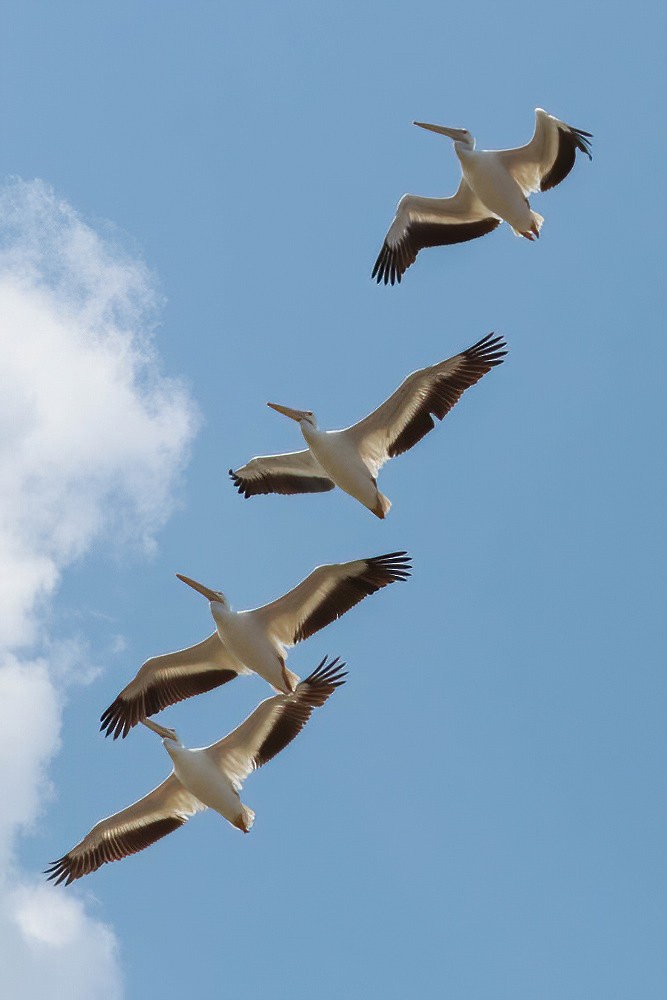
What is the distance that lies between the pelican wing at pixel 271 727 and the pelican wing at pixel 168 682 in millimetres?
826

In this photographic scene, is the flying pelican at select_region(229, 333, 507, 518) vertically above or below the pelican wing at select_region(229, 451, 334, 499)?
below

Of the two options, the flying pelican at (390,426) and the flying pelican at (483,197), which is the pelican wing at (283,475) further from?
the flying pelican at (483,197)

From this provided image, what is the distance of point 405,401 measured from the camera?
15117 mm

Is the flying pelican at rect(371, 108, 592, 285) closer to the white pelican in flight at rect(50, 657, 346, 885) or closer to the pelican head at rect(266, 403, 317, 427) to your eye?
A: the pelican head at rect(266, 403, 317, 427)

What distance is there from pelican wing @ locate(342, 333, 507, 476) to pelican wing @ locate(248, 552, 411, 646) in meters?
1.37

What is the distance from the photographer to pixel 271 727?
15391mm

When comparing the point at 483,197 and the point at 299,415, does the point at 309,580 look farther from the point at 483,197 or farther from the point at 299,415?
the point at 483,197

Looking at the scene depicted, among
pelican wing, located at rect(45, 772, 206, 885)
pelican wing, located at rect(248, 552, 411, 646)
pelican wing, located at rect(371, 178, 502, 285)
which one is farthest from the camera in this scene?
pelican wing, located at rect(371, 178, 502, 285)

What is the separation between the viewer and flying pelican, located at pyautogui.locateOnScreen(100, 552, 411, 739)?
1464cm

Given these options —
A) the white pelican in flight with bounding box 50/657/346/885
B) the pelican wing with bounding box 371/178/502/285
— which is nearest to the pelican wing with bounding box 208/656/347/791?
the white pelican in flight with bounding box 50/657/346/885

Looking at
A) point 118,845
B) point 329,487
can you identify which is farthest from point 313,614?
point 118,845

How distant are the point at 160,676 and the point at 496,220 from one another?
7.21 metres

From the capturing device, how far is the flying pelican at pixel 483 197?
16344 mm

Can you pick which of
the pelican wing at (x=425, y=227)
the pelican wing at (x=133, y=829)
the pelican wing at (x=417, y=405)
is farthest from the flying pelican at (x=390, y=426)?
the pelican wing at (x=133, y=829)
